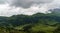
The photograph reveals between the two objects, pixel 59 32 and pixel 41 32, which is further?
pixel 41 32

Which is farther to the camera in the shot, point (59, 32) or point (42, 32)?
point (42, 32)

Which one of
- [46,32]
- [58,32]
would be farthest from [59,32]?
[46,32]

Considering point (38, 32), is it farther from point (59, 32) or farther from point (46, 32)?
point (59, 32)

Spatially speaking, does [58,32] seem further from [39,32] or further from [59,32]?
[39,32]

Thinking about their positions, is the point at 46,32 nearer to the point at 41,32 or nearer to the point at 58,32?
the point at 41,32

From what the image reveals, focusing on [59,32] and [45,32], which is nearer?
Result: [59,32]

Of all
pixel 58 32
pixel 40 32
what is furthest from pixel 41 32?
pixel 58 32
